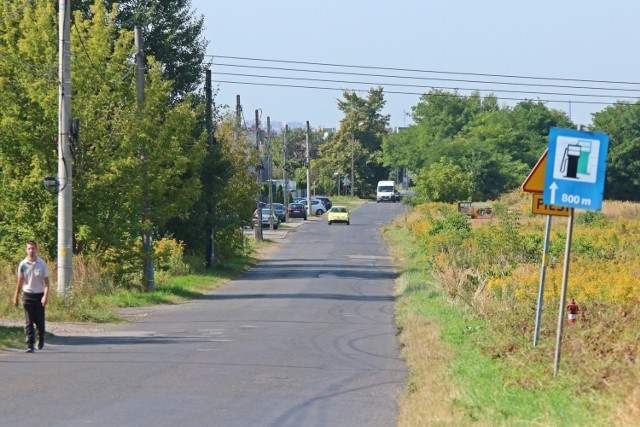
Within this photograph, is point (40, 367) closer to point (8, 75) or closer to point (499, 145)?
point (8, 75)

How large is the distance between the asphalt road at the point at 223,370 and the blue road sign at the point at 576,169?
302cm

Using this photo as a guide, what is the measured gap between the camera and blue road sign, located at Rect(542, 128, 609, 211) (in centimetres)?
1110

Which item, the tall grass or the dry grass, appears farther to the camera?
the dry grass

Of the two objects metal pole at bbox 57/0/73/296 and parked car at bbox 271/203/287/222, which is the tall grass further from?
parked car at bbox 271/203/287/222

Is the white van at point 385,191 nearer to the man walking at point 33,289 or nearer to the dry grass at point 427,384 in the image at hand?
the dry grass at point 427,384

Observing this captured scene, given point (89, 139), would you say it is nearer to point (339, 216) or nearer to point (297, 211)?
point (339, 216)

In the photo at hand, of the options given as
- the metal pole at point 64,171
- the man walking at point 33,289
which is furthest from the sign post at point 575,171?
the metal pole at point 64,171

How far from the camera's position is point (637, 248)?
115ft

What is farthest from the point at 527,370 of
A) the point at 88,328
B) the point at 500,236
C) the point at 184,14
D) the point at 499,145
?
the point at 499,145

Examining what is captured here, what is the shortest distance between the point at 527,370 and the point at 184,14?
30.1 m

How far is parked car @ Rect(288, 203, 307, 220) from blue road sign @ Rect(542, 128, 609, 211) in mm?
82543

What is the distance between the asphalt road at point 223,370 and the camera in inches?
432

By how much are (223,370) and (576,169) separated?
5.80 meters

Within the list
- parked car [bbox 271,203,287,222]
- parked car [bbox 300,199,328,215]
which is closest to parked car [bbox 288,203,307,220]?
parked car [bbox 271,203,287,222]
